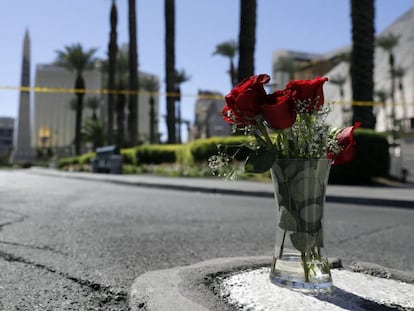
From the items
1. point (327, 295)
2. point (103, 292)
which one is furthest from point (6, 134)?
point (327, 295)

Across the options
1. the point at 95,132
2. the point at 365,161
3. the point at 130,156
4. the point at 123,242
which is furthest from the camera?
the point at 95,132

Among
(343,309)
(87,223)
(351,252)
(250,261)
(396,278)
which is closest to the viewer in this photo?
(343,309)

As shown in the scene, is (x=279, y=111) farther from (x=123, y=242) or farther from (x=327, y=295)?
(x=123, y=242)

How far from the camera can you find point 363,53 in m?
13.2

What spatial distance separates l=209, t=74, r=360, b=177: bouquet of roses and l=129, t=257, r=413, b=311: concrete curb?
0.53m

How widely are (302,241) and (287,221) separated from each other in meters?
0.10

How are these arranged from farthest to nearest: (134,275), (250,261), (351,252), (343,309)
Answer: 1. (351,252)
2. (134,275)
3. (250,261)
4. (343,309)

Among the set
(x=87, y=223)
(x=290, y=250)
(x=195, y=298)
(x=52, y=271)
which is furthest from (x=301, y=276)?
(x=87, y=223)

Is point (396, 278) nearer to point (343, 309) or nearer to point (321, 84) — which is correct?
point (343, 309)

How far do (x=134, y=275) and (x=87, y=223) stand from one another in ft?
8.48

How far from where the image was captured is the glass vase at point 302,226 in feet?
6.29

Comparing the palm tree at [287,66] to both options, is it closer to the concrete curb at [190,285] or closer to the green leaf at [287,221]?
the concrete curb at [190,285]

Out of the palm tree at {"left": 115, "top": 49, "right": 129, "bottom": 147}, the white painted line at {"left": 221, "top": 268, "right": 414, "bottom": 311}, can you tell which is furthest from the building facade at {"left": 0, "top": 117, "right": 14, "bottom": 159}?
the white painted line at {"left": 221, "top": 268, "right": 414, "bottom": 311}

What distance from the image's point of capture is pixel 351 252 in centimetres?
381
